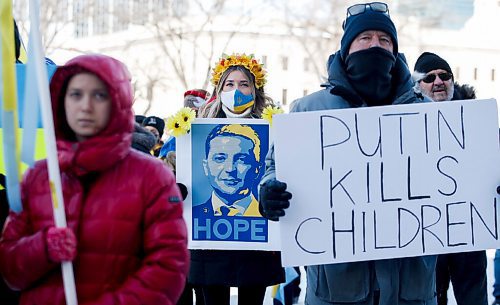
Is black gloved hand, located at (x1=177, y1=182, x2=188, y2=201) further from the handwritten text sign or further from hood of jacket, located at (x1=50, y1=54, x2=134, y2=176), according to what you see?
hood of jacket, located at (x1=50, y1=54, x2=134, y2=176)

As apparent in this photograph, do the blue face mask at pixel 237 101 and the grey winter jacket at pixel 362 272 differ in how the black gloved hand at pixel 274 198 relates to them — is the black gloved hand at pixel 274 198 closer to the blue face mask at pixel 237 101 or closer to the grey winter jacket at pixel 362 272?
the grey winter jacket at pixel 362 272

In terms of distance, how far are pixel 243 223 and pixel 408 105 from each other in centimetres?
154

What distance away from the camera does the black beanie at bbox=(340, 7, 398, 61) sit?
3717mm

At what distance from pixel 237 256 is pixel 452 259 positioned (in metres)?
1.41

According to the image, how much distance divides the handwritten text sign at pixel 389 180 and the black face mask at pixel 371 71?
0.29 ft

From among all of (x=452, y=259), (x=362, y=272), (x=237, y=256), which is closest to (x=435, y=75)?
(x=452, y=259)

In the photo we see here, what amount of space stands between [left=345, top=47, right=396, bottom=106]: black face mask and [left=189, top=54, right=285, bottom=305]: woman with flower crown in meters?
1.50

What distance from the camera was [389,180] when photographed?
3.71 metres

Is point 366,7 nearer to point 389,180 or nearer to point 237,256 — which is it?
point 389,180

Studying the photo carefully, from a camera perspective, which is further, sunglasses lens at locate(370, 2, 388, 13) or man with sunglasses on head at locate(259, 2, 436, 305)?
sunglasses lens at locate(370, 2, 388, 13)

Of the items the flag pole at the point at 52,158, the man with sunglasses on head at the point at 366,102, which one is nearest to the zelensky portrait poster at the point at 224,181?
the man with sunglasses on head at the point at 366,102

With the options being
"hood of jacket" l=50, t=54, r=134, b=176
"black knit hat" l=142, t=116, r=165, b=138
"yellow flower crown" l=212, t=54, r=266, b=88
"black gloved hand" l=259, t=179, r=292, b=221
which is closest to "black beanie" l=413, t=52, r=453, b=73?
"yellow flower crown" l=212, t=54, r=266, b=88

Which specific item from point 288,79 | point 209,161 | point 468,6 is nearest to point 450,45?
point 288,79

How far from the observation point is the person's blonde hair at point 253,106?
17.2ft
